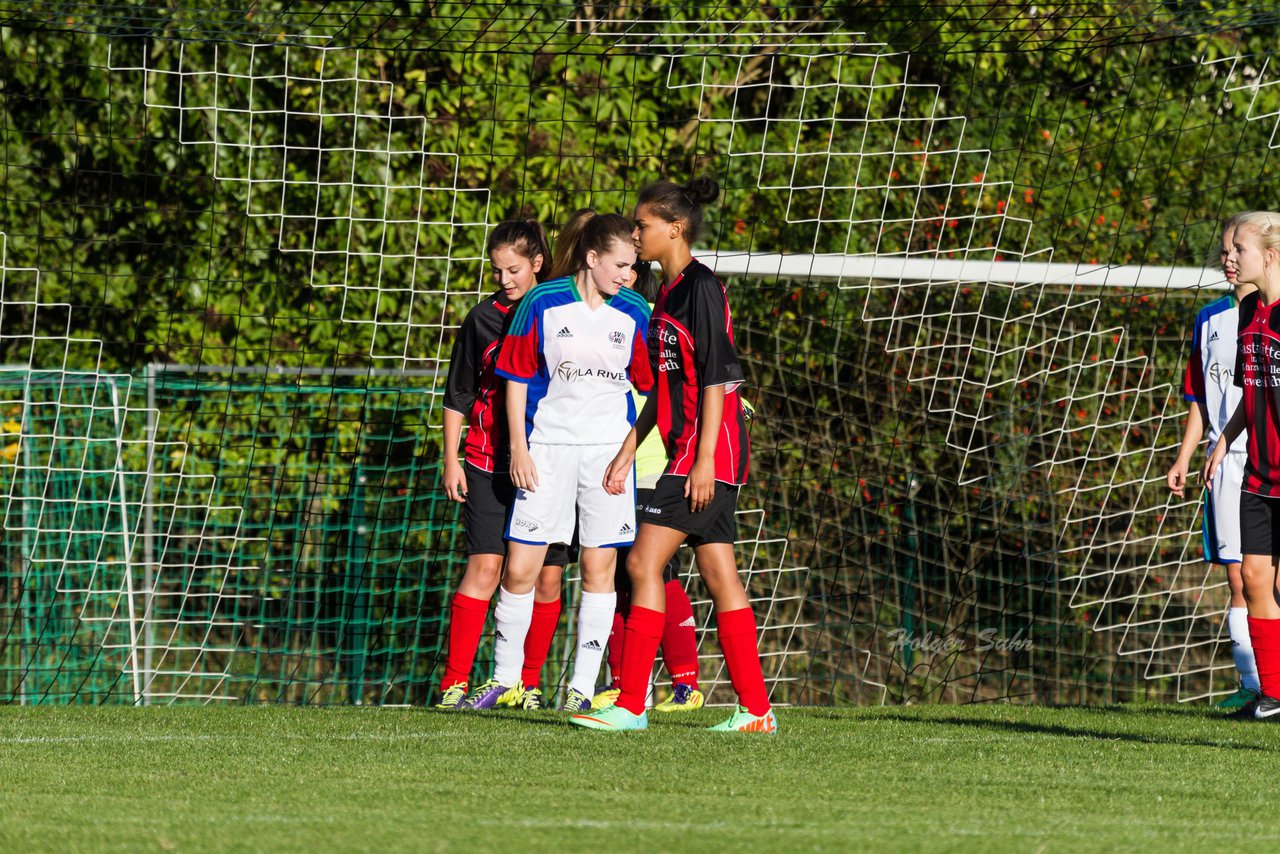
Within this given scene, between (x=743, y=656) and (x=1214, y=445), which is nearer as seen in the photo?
(x=743, y=656)

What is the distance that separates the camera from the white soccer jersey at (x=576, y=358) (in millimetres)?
5539

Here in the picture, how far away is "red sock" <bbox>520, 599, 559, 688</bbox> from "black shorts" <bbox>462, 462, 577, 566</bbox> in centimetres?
34

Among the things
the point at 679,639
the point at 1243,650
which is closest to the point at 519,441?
the point at 679,639

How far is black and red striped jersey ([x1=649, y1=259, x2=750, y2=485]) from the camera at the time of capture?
4.96 meters

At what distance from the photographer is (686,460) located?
5.04 metres

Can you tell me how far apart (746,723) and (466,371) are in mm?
1830

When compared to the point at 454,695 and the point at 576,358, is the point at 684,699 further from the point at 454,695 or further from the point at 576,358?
the point at 576,358

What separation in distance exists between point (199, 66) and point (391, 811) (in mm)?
6738

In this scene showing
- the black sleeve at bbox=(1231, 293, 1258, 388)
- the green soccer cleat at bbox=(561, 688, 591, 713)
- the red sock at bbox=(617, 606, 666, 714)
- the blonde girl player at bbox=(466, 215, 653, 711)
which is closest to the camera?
the red sock at bbox=(617, 606, 666, 714)

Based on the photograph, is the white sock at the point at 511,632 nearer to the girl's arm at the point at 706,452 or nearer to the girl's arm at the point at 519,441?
the girl's arm at the point at 519,441

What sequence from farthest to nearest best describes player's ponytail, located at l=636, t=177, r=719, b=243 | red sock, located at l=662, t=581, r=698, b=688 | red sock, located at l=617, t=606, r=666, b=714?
red sock, located at l=662, t=581, r=698, b=688 < player's ponytail, located at l=636, t=177, r=719, b=243 < red sock, located at l=617, t=606, r=666, b=714

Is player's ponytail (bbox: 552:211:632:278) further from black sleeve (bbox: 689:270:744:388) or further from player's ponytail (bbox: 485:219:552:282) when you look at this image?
black sleeve (bbox: 689:270:744:388)

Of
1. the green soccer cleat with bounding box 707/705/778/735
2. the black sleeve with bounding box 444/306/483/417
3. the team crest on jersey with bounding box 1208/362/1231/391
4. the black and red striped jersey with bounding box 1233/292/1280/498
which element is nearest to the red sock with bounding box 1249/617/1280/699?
the black and red striped jersey with bounding box 1233/292/1280/498

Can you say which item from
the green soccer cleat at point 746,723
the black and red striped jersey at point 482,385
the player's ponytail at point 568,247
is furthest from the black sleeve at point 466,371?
the green soccer cleat at point 746,723
